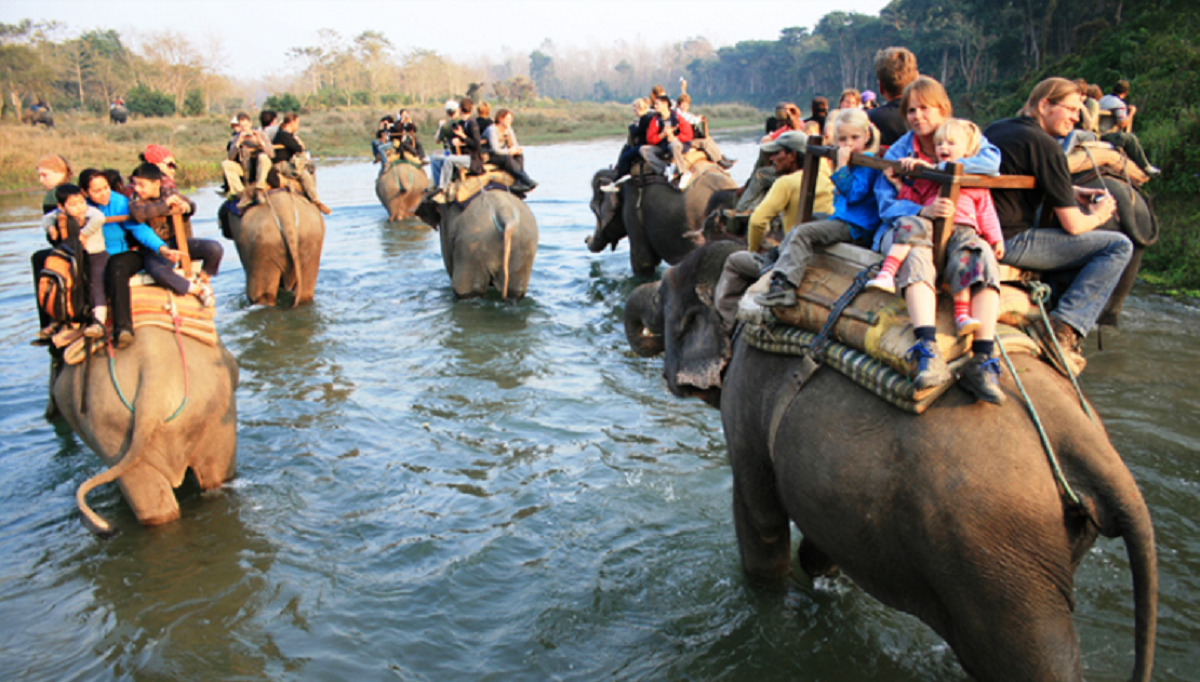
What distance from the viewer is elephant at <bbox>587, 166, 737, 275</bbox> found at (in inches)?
374

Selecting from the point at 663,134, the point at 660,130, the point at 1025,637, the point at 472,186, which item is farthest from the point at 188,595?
the point at 660,130

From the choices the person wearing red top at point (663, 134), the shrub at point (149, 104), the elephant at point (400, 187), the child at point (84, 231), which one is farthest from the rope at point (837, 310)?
the shrub at point (149, 104)

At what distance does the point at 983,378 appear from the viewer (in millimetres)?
2365

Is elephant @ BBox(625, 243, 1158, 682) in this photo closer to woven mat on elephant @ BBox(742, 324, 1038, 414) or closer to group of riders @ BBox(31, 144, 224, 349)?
woven mat on elephant @ BBox(742, 324, 1038, 414)

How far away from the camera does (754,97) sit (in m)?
99.8

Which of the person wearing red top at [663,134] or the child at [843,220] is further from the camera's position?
the person wearing red top at [663,134]

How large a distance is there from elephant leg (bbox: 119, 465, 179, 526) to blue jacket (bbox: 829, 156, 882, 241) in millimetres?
3900

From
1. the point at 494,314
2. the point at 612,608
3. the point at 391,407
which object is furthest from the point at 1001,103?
the point at 612,608

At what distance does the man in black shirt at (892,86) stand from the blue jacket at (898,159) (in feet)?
1.54

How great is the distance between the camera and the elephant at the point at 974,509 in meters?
2.28

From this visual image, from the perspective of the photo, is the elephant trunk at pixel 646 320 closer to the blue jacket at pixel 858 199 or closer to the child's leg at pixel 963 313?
the blue jacket at pixel 858 199

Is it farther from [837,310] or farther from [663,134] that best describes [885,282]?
[663,134]

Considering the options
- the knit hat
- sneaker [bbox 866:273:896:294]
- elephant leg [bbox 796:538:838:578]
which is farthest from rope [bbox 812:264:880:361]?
the knit hat

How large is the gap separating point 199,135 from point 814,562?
146ft
